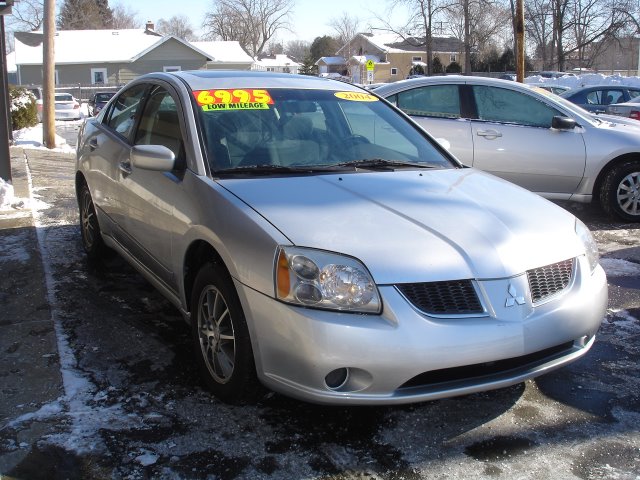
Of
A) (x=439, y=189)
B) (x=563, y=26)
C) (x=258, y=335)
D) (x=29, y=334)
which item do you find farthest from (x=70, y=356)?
(x=563, y=26)

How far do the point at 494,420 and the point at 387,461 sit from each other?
2.18ft

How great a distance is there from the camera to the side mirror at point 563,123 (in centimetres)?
715

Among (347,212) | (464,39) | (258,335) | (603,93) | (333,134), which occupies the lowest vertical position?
(258,335)

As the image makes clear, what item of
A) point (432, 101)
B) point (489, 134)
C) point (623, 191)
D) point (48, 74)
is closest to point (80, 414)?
point (489, 134)

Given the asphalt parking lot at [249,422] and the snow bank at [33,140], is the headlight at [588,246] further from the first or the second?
the snow bank at [33,140]

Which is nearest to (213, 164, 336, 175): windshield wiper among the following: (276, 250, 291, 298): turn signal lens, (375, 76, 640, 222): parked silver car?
(276, 250, 291, 298): turn signal lens

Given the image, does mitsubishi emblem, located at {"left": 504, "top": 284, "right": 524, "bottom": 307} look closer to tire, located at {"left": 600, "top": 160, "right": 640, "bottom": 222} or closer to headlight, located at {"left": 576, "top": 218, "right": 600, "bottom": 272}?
headlight, located at {"left": 576, "top": 218, "right": 600, "bottom": 272}

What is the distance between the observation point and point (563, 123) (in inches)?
282

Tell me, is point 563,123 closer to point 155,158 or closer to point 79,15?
point 155,158

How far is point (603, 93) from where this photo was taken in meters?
16.1

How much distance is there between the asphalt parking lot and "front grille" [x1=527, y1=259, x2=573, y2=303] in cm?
64

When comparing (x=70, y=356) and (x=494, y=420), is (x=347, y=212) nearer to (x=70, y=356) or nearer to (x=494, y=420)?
(x=494, y=420)

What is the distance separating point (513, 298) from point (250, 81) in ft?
7.63

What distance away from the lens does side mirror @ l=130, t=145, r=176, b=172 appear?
3.77m
